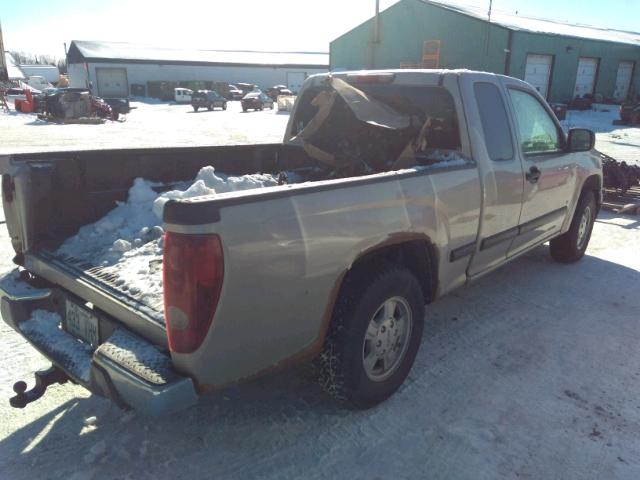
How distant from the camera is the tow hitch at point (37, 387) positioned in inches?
103

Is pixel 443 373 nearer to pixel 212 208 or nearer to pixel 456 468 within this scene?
pixel 456 468

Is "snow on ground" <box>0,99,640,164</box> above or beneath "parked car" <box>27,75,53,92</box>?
beneath

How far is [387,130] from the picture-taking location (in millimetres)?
4066

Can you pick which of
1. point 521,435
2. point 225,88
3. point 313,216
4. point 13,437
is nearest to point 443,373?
point 521,435

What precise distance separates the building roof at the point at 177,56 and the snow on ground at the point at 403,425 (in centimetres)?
5524

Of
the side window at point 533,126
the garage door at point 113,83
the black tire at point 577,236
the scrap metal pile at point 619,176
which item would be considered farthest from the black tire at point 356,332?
the garage door at point 113,83

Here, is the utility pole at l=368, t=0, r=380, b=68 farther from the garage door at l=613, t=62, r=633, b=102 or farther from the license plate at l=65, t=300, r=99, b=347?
the license plate at l=65, t=300, r=99, b=347

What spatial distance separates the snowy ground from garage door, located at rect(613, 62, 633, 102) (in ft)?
128

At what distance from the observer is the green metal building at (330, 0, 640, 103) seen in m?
30.2

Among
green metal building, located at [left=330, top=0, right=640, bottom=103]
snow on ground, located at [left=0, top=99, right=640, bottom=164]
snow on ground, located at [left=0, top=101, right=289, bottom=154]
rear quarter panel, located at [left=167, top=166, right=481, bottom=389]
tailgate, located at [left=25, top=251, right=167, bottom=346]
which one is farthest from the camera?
green metal building, located at [left=330, top=0, right=640, bottom=103]

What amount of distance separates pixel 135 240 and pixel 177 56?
196 ft

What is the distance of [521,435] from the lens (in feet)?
9.33

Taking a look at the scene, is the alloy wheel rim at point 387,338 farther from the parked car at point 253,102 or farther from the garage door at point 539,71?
the parked car at point 253,102

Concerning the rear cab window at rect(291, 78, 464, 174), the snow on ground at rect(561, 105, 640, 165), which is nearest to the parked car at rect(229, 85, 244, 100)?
the snow on ground at rect(561, 105, 640, 165)
